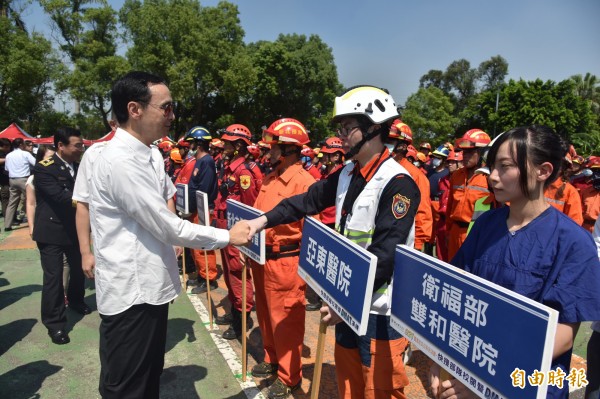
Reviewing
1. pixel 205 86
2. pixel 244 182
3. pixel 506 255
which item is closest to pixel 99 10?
pixel 205 86

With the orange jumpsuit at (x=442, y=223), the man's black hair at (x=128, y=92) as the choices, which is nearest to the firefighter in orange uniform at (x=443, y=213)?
the orange jumpsuit at (x=442, y=223)

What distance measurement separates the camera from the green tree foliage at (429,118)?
3866 cm

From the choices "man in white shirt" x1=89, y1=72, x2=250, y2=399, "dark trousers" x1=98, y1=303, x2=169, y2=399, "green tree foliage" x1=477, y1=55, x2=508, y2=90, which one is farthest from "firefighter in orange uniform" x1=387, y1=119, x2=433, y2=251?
"green tree foliage" x1=477, y1=55, x2=508, y2=90

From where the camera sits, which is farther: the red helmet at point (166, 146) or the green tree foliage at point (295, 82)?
the green tree foliage at point (295, 82)

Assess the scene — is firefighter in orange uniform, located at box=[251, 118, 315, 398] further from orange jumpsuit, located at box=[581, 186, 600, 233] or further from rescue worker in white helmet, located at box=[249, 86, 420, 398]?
orange jumpsuit, located at box=[581, 186, 600, 233]

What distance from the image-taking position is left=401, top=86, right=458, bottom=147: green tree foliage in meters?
38.7

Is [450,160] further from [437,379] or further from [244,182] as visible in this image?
[437,379]

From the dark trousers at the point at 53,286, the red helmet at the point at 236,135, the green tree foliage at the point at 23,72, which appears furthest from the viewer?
the green tree foliage at the point at 23,72

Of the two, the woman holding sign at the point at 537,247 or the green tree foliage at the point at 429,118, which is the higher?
the green tree foliage at the point at 429,118

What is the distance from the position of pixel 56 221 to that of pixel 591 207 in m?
8.27

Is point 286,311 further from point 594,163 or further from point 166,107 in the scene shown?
point 594,163

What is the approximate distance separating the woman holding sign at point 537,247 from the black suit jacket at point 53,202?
14.9 ft

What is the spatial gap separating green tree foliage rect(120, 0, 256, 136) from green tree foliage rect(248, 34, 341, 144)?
12.7 ft

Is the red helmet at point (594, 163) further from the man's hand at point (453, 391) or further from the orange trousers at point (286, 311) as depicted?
the man's hand at point (453, 391)
